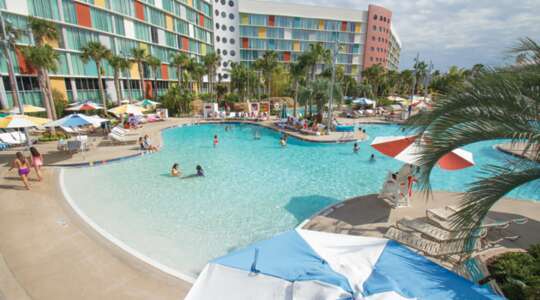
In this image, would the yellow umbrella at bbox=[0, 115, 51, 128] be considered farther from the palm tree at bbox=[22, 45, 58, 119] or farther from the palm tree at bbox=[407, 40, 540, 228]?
the palm tree at bbox=[407, 40, 540, 228]

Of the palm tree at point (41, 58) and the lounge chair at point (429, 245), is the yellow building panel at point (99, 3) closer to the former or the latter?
the palm tree at point (41, 58)

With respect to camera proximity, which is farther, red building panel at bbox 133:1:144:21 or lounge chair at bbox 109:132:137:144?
red building panel at bbox 133:1:144:21

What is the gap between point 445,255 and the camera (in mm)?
5082

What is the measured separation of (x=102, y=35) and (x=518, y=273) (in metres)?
38.2

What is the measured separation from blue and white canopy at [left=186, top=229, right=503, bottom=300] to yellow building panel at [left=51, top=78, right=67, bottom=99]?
103 feet

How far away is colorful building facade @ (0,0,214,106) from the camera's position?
22502mm

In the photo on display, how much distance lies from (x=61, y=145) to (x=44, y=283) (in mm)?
12044

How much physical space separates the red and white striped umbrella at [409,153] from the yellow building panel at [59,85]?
3067 centimetres

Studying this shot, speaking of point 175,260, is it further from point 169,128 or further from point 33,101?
point 33,101

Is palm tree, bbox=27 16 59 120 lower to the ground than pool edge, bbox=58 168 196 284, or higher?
higher

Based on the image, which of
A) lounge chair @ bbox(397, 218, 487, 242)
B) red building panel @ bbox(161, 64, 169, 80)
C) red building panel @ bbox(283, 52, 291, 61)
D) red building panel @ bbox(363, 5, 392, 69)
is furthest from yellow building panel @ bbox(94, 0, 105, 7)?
red building panel @ bbox(363, 5, 392, 69)

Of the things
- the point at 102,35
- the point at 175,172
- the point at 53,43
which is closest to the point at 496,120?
the point at 175,172

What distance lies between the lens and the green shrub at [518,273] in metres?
3.52

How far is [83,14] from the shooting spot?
27.3 m
